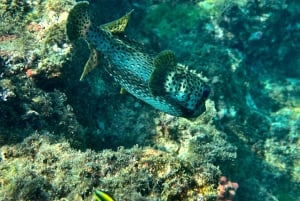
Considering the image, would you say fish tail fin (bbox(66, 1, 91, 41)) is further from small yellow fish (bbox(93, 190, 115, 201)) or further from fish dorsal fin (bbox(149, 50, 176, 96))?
small yellow fish (bbox(93, 190, 115, 201))

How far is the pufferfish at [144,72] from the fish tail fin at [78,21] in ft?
0.31

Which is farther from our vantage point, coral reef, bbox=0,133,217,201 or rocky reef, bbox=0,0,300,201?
rocky reef, bbox=0,0,300,201

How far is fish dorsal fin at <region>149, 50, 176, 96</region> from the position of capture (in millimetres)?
4633

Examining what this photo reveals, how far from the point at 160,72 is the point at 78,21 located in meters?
1.25

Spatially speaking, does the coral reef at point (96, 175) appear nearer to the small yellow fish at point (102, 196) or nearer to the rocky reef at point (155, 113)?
the rocky reef at point (155, 113)

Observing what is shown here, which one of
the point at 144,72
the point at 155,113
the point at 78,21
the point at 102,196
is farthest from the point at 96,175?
the point at 155,113

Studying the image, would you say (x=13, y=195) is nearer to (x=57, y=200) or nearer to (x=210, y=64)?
(x=57, y=200)

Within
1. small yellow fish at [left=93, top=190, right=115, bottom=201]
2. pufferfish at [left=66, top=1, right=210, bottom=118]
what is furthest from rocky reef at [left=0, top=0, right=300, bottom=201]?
pufferfish at [left=66, top=1, right=210, bottom=118]

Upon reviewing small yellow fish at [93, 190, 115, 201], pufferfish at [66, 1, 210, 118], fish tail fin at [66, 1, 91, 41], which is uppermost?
fish tail fin at [66, 1, 91, 41]

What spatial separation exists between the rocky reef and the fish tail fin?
1.07m

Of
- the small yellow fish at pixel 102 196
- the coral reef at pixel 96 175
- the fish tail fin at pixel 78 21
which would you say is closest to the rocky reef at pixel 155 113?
the coral reef at pixel 96 175

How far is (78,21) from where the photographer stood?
15.0ft

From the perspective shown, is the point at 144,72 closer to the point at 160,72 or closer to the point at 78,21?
the point at 160,72

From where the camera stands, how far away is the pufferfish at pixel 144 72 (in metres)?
4.73
